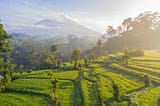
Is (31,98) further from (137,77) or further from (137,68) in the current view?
(137,68)

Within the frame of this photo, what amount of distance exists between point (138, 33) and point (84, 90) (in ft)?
450

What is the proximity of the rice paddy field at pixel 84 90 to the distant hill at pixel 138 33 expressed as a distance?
94.6 metres

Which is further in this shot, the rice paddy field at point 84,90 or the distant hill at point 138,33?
the distant hill at point 138,33

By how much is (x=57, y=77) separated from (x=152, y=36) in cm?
13120

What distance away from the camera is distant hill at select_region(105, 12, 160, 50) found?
174 meters

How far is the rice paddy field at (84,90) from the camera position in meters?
52.0

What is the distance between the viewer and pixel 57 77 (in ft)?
230

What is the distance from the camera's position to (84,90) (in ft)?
193

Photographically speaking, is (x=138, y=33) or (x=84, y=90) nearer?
(x=84, y=90)

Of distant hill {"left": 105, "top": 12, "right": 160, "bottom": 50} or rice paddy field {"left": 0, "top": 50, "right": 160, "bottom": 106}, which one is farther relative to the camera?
distant hill {"left": 105, "top": 12, "right": 160, "bottom": 50}

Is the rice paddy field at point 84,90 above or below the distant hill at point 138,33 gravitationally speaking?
below

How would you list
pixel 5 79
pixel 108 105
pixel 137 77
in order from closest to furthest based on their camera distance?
pixel 108 105 → pixel 5 79 → pixel 137 77

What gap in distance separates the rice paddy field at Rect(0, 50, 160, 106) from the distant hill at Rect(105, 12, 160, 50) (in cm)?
9462

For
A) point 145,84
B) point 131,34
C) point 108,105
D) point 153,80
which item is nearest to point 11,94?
point 108,105
